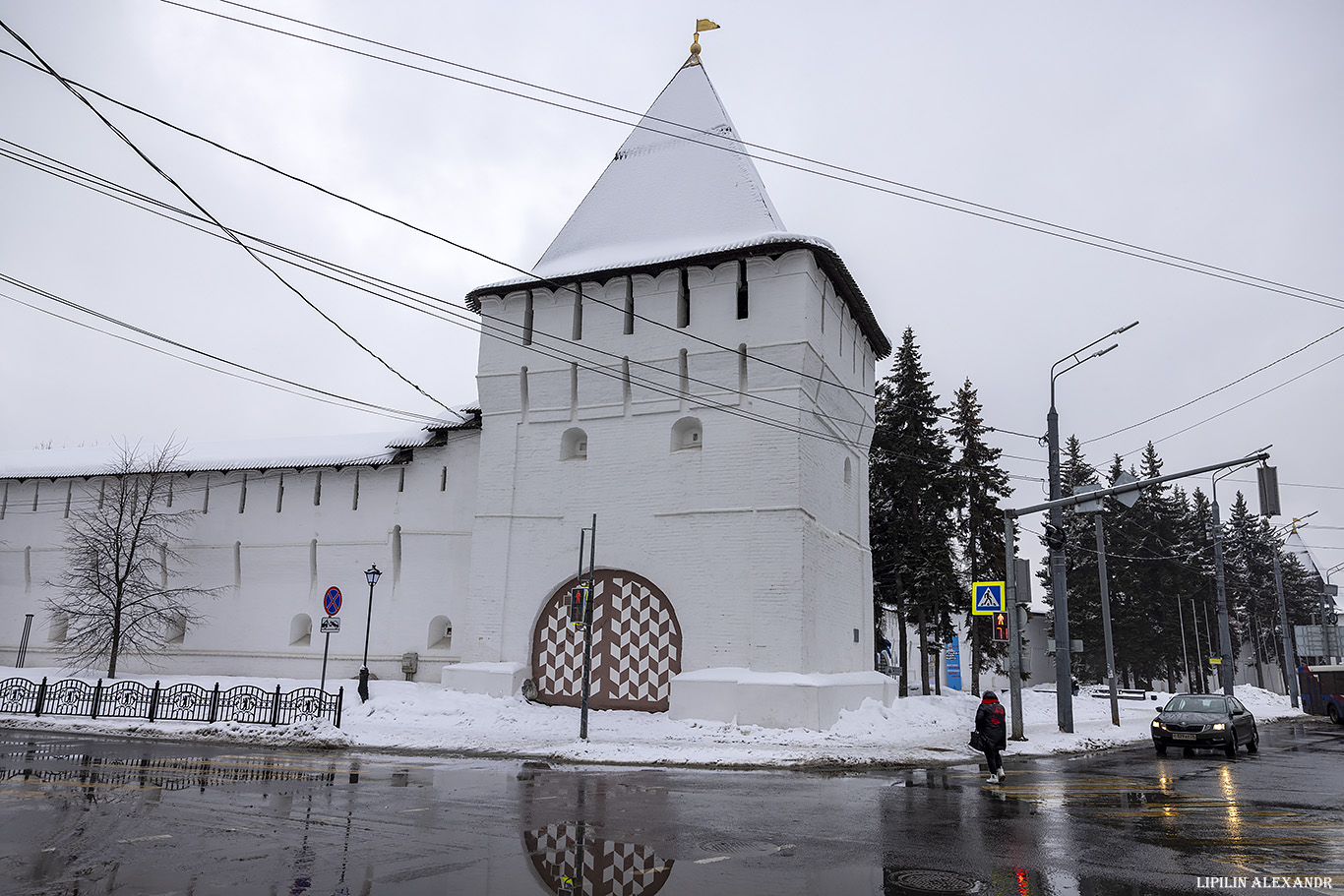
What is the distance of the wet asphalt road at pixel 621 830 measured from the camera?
629 centimetres

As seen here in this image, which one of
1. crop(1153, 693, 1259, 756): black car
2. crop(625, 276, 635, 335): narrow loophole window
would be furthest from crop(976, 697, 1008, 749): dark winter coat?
crop(625, 276, 635, 335): narrow loophole window

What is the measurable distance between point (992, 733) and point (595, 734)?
351 inches

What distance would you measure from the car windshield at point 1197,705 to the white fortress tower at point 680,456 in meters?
6.93

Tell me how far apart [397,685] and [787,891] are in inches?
766

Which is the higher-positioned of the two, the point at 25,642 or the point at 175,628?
the point at 175,628

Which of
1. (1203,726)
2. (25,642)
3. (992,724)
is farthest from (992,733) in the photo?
(25,642)

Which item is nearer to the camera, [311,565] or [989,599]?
[989,599]

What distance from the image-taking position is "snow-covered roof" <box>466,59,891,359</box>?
2266 cm

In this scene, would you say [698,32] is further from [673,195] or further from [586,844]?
[586,844]

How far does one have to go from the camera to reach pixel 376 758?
15.0 meters

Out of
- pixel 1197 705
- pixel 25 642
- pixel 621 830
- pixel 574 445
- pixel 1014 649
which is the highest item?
pixel 574 445

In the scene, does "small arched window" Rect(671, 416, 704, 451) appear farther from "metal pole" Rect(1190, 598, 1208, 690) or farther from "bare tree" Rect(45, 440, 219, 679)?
"metal pole" Rect(1190, 598, 1208, 690)

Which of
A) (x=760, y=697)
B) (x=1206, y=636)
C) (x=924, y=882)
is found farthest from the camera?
(x=1206, y=636)

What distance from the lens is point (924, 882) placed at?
6379 mm
